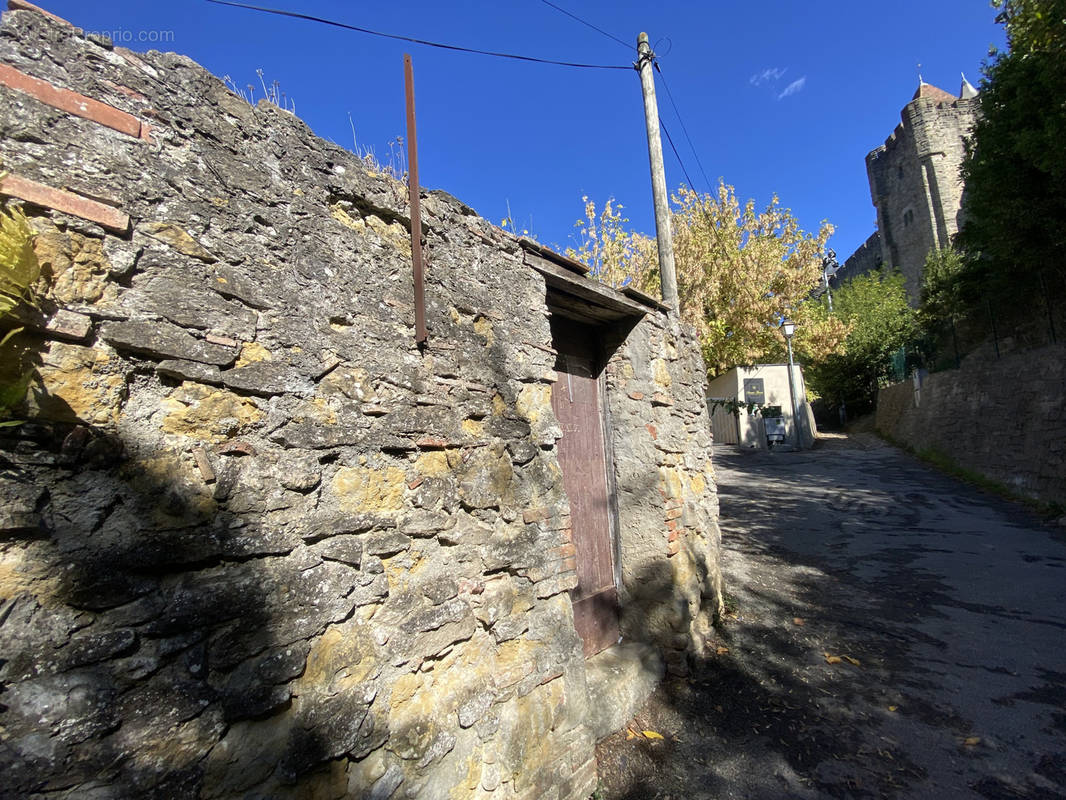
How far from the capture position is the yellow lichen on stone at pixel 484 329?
8.11ft

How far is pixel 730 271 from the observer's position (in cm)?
1366

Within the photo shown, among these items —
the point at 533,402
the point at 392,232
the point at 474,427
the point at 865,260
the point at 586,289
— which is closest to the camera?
the point at 392,232

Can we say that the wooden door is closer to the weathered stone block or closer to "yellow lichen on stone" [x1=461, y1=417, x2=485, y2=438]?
"yellow lichen on stone" [x1=461, y1=417, x2=485, y2=438]

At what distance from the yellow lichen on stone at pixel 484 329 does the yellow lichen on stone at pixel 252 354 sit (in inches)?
38.6

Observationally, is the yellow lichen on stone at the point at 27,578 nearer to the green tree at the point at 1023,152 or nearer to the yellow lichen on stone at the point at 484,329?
A: the yellow lichen on stone at the point at 484,329

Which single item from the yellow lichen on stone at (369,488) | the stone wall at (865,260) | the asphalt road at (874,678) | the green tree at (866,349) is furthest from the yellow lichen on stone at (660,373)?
the stone wall at (865,260)

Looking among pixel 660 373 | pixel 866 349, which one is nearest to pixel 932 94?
pixel 866 349

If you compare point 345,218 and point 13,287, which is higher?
point 345,218

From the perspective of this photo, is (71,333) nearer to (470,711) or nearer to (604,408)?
(470,711)

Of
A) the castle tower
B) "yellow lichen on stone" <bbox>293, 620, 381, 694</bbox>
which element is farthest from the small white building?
"yellow lichen on stone" <bbox>293, 620, 381, 694</bbox>

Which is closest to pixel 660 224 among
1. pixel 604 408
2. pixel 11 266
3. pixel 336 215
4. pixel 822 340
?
pixel 604 408

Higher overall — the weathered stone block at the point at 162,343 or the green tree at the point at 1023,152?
the green tree at the point at 1023,152

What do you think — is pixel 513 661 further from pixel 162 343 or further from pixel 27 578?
pixel 162 343

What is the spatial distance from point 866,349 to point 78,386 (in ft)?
71.8
